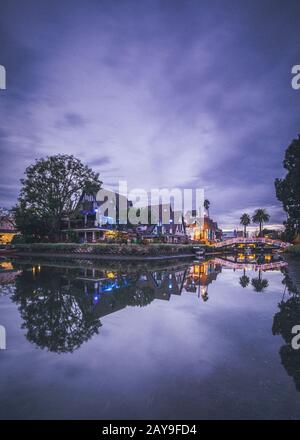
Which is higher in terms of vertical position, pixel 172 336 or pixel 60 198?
pixel 60 198

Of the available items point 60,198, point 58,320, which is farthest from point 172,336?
point 60,198

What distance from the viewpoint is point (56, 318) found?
6.96 m

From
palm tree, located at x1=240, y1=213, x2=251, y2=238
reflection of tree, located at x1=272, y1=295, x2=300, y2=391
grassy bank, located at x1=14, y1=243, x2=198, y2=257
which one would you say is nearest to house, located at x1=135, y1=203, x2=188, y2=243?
grassy bank, located at x1=14, y1=243, x2=198, y2=257

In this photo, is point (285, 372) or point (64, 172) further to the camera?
point (64, 172)

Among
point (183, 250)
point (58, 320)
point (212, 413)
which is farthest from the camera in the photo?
point (183, 250)

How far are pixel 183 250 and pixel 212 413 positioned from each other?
129ft

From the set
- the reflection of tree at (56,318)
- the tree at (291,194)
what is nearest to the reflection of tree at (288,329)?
the reflection of tree at (56,318)

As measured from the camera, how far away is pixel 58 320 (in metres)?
6.79

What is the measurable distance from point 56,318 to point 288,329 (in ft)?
21.3

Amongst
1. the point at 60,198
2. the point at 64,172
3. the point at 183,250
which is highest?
the point at 64,172

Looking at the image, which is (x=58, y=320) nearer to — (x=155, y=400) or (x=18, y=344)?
(x=18, y=344)

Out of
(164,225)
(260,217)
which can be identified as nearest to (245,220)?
(260,217)

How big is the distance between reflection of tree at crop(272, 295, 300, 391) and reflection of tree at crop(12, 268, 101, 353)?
425 cm

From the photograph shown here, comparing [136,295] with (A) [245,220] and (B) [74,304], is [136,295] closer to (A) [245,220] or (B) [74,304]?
(B) [74,304]
